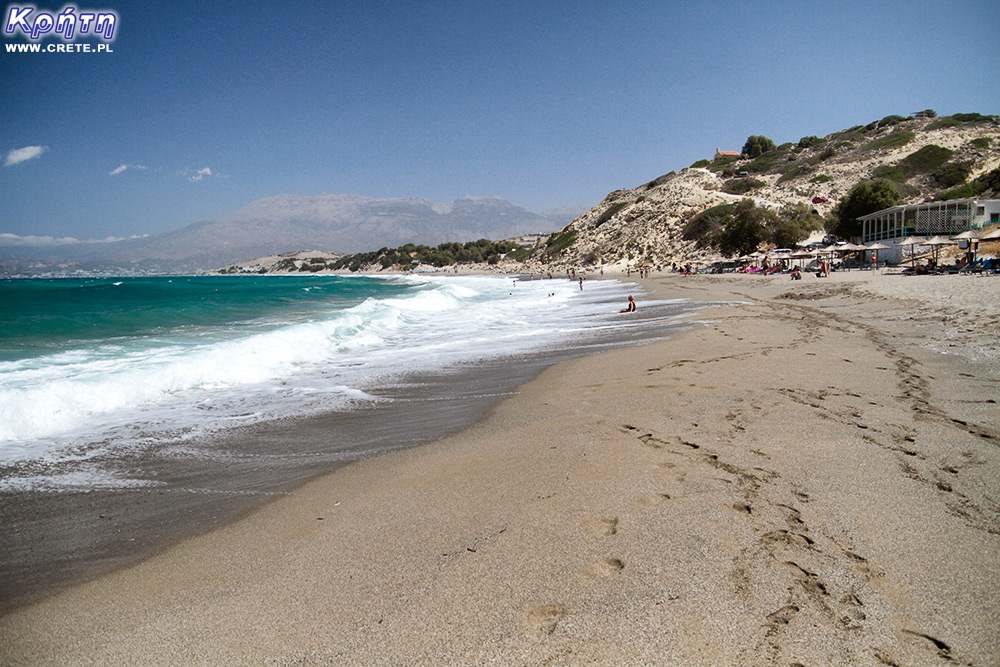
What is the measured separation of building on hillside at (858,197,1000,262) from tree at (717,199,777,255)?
7646 millimetres

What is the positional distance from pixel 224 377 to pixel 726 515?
877 cm

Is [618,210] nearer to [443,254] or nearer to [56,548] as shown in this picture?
[443,254]

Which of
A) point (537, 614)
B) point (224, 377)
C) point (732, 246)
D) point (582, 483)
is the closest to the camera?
point (537, 614)

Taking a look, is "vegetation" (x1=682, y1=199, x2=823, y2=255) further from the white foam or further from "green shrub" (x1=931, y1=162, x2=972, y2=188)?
the white foam

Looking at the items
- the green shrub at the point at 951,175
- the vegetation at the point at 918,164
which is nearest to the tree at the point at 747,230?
the green shrub at the point at 951,175

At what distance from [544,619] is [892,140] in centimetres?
8955

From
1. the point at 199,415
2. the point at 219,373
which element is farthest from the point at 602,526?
the point at 219,373

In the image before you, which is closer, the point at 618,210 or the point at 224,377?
the point at 224,377

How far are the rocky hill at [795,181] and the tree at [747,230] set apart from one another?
5.23 meters

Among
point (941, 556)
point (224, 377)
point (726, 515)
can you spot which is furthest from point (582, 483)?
point (224, 377)

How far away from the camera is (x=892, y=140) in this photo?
230ft

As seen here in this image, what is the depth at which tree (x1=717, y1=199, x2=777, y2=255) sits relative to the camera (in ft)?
155

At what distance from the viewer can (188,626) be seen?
2.58 m

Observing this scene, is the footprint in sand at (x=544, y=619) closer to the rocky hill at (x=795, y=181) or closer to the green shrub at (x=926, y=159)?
the rocky hill at (x=795, y=181)
